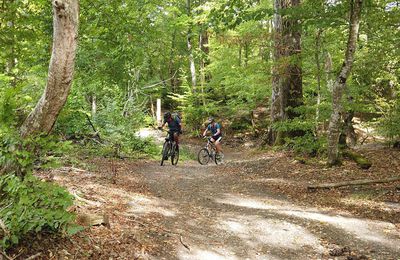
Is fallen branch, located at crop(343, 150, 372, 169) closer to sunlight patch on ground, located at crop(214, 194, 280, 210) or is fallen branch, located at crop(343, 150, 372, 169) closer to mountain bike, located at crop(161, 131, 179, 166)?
sunlight patch on ground, located at crop(214, 194, 280, 210)

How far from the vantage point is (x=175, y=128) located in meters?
12.9

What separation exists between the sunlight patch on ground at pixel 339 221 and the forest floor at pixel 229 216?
0.02 metres

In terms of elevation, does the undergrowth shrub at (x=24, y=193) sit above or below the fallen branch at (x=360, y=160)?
above

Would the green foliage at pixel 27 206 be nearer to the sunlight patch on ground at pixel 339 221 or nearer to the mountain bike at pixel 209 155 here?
the sunlight patch on ground at pixel 339 221

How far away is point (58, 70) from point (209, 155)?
10.9m

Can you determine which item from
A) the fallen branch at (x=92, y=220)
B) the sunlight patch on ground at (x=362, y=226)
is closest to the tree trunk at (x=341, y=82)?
the sunlight patch on ground at (x=362, y=226)

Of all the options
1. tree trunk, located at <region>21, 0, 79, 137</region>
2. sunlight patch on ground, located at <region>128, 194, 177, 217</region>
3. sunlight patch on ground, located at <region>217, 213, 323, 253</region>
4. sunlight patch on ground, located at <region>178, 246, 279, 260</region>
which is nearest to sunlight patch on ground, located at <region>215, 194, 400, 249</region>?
sunlight patch on ground, located at <region>217, 213, 323, 253</region>

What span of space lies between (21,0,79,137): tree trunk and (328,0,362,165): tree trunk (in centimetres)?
770

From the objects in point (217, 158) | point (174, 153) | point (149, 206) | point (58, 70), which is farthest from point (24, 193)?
point (217, 158)

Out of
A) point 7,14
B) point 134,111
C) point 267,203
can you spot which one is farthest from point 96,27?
point 134,111

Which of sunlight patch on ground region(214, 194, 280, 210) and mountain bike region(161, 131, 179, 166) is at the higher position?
mountain bike region(161, 131, 179, 166)

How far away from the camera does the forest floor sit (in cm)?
489

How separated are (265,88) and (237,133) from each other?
18.3 ft

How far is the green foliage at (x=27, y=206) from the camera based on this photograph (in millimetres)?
3418
